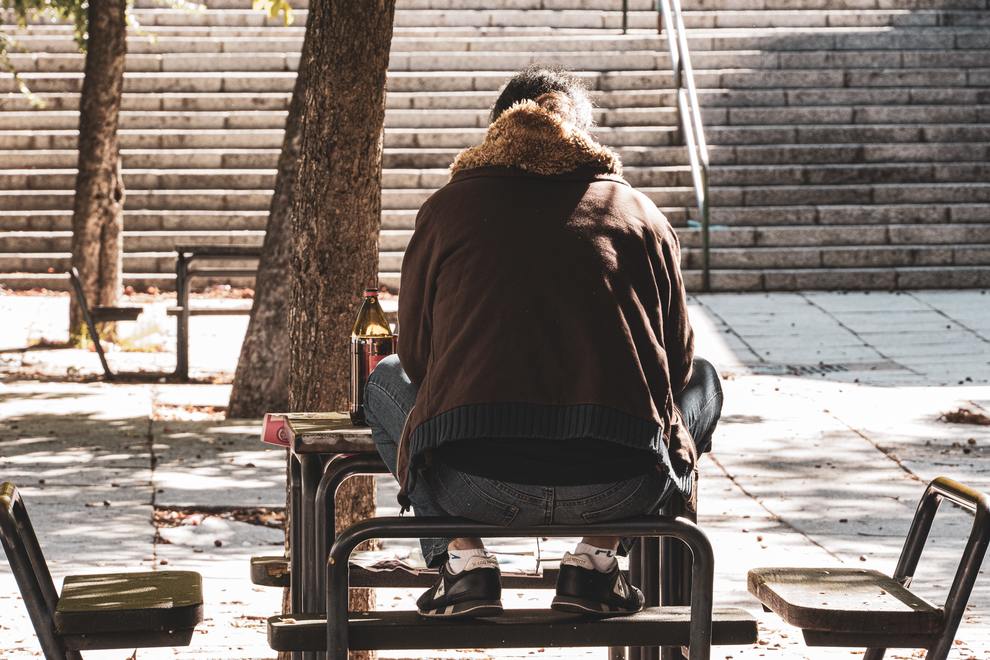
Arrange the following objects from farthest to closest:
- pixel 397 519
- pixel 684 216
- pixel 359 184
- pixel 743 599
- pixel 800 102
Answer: pixel 800 102 < pixel 684 216 < pixel 743 599 < pixel 359 184 < pixel 397 519

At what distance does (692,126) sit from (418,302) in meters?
13.7

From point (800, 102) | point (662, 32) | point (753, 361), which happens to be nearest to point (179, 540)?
point (753, 361)

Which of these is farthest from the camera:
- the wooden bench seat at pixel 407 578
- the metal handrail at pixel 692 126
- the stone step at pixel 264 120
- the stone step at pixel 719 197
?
the stone step at pixel 264 120

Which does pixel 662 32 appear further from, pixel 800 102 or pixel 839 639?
pixel 839 639

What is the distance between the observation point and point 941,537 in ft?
22.7

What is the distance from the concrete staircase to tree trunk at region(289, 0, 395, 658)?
1035 cm

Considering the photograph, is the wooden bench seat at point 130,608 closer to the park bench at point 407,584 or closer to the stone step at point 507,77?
the park bench at point 407,584

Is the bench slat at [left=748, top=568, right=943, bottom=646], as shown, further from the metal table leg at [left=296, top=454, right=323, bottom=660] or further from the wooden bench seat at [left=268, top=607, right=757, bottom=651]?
the metal table leg at [left=296, top=454, right=323, bottom=660]

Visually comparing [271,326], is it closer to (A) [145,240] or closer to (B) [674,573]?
(B) [674,573]

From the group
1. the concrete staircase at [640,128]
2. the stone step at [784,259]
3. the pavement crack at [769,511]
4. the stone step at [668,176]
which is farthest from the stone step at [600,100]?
the pavement crack at [769,511]

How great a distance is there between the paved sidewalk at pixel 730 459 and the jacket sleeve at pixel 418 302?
124 cm

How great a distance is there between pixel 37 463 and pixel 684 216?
9.24m

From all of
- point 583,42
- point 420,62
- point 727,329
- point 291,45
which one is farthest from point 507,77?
point 727,329

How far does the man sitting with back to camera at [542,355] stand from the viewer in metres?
3.35
